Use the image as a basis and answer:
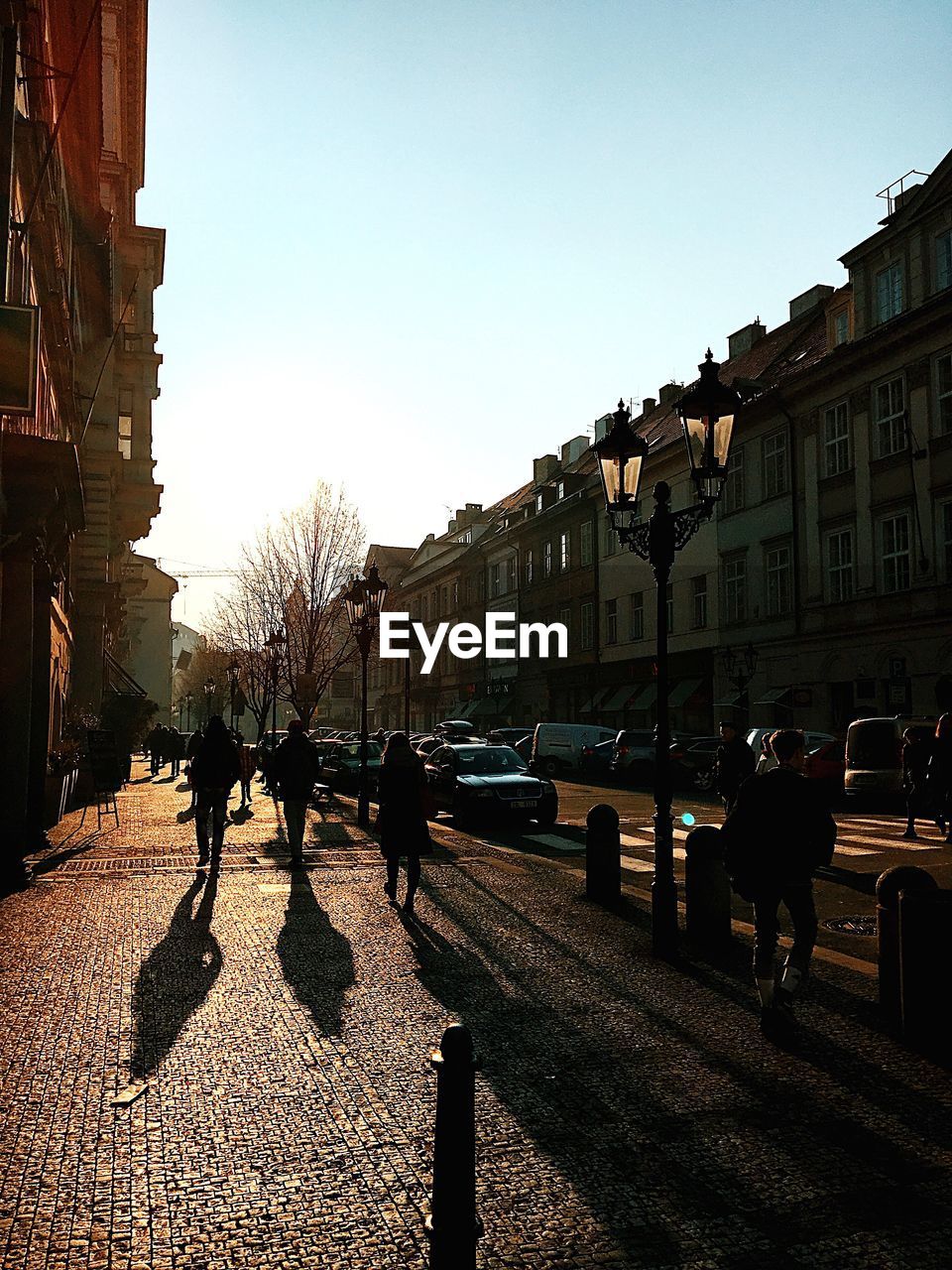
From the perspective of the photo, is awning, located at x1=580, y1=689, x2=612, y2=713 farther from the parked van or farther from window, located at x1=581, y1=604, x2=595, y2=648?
the parked van

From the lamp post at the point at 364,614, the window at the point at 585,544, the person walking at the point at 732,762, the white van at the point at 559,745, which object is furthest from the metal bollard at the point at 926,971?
the window at the point at 585,544

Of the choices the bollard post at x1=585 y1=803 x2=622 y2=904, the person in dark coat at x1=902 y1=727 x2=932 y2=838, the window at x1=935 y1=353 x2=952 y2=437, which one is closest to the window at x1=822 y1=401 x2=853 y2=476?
the window at x1=935 y1=353 x2=952 y2=437

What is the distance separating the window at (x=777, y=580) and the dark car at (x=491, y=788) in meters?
17.5

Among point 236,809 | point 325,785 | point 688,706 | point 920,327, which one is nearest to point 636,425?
point 688,706

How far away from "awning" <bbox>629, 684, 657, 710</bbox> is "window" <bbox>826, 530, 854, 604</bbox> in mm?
12056

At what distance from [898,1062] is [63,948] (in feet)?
21.5

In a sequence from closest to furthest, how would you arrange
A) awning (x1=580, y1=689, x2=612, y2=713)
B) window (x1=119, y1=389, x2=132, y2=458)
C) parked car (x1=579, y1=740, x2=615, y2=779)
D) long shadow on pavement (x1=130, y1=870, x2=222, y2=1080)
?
long shadow on pavement (x1=130, y1=870, x2=222, y2=1080)
window (x1=119, y1=389, x2=132, y2=458)
parked car (x1=579, y1=740, x2=615, y2=779)
awning (x1=580, y1=689, x2=612, y2=713)

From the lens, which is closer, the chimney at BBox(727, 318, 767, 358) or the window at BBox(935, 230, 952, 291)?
the window at BBox(935, 230, 952, 291)

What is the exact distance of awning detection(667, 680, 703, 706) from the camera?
4131cm

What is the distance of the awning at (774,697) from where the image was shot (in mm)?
34969

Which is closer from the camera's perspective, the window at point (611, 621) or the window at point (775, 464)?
the window at point (775, 464)

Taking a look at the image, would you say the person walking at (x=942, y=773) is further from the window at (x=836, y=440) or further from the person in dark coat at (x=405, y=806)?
the window at (x=836, y=440)

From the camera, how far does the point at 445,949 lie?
9383 mm

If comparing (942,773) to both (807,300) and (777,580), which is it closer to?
(777,580)
